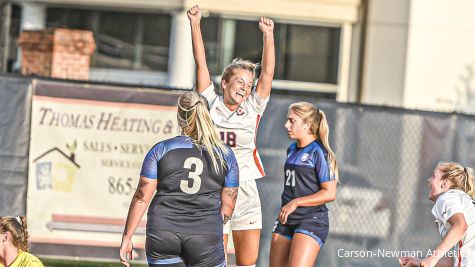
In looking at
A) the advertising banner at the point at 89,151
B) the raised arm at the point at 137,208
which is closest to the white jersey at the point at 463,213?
the raised arm at the point at 137,208

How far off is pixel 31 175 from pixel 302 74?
26.9 ft

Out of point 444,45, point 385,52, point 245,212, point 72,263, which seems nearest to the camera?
point 245,212

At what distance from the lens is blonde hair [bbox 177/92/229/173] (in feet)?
22.3

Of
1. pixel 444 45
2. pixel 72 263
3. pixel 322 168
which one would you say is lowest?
pixel 72 263

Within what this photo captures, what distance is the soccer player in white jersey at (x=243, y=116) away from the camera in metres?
8.38

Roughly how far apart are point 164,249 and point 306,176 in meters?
2.20

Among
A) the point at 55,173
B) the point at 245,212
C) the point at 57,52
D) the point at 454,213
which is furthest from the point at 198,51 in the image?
the point at 57,52

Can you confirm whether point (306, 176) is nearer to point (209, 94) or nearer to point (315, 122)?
point (315, 122)

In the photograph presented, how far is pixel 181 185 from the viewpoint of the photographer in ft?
22.1

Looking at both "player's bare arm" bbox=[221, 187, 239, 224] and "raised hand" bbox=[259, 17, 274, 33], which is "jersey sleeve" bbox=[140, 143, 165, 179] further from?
"raised hand" bbox=[259, 17, 274, 33]

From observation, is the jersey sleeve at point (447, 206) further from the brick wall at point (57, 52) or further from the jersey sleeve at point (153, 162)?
the brick wall at point (57, 52)

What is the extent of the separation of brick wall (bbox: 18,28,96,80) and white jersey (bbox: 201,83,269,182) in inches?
243

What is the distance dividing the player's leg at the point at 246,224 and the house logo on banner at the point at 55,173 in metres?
3.41

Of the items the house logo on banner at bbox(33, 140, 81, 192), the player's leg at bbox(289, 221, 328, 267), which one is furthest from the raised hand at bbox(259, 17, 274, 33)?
the house logo on banner at bbox(33, 140, 81, 192)
